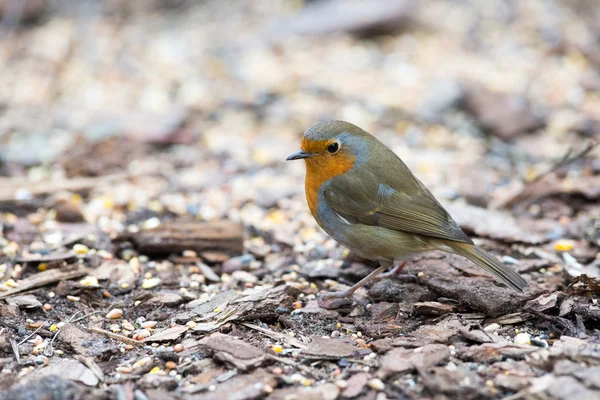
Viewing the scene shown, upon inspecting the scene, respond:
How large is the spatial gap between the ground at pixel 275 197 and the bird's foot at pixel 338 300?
4cm

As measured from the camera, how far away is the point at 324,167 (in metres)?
4.16

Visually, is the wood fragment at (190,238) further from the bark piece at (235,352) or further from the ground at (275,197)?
the bark piece at (235,352)

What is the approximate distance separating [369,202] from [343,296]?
0.57m

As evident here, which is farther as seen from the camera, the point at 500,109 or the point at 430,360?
the point at 500,109

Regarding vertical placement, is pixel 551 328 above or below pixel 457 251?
below

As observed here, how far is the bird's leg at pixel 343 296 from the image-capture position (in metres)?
3.89

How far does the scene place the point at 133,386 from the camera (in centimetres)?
299

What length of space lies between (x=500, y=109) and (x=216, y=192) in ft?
9.73

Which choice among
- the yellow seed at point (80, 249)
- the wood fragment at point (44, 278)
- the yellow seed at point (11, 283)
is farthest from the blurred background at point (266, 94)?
the yellow seed at point (11, 283)

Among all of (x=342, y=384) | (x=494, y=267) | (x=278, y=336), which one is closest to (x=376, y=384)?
(x=342, y=384)

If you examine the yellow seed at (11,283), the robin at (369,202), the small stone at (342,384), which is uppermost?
the robin at (369,202)

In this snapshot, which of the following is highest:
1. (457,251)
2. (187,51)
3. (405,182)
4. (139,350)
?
(187,51)

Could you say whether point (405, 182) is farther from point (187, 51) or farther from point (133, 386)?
point (187, 51)

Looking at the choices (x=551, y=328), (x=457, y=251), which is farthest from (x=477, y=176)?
(x=551, y=328)
